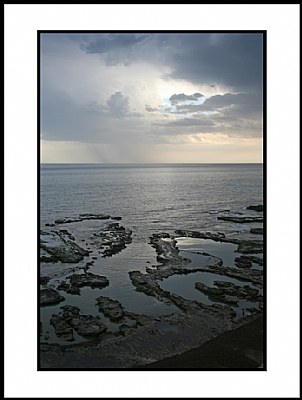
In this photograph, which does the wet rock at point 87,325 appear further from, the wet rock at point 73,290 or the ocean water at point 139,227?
the wet rock at point 73,290

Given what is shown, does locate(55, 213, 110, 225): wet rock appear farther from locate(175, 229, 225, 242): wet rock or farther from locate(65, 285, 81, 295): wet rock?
locate(65, 285, 81, 295): wet rock

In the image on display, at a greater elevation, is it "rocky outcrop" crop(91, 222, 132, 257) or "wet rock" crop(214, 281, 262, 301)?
"rocky outcrop" crop(91, 222, 132, 257)

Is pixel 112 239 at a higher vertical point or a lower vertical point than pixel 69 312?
higher

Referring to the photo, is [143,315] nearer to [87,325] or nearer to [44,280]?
[87,325]

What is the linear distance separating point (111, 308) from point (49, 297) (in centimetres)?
170

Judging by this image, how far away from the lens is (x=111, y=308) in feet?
31.7

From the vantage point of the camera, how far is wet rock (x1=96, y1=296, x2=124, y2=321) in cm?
927

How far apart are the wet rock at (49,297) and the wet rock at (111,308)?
99cm

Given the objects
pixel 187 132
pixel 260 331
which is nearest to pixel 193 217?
pixel 260 331

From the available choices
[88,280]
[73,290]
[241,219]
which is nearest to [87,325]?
[73,290]

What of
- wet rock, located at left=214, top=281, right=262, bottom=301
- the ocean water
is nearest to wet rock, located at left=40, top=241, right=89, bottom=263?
the ocean water

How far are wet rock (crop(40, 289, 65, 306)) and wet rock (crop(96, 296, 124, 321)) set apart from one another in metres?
0.99

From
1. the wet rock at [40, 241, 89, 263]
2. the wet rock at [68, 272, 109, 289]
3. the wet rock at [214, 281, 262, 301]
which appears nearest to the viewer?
the wet rock at [214, 281, 262, 301]
